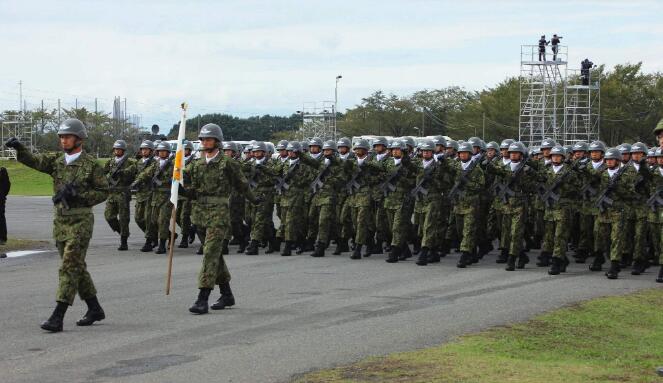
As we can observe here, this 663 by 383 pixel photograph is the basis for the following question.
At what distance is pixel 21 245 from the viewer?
20.6 metres

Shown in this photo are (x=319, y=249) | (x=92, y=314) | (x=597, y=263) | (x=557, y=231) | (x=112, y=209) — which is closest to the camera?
(x=92, y=314)

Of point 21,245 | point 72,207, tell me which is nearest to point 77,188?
point 72,207

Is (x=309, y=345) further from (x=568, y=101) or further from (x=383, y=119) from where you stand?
(x=383, y=119)

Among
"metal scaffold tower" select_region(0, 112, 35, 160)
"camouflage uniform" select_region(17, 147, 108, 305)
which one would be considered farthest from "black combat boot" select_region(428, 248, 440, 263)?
"metal scaffold tower" select_region(0, 112, 35, 160)

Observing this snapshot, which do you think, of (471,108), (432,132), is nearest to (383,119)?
(432,132)

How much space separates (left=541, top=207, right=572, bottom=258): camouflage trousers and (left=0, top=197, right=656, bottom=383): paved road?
42 cm

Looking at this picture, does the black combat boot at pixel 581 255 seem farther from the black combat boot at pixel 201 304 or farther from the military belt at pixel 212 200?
the black combat boot at pixel 201 304

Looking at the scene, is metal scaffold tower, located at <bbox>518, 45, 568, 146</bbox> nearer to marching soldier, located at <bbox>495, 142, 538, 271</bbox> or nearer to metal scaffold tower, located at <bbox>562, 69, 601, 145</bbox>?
metal scaffold tower, located at <bbox>562, 69, 601, 145</bbox>

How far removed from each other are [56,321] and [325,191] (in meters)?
8.71

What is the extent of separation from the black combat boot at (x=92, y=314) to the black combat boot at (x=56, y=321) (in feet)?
1.14

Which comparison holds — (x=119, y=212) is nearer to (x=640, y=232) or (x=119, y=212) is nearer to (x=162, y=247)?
(x=162, y=247)

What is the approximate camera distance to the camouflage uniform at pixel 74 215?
1060 centimetres

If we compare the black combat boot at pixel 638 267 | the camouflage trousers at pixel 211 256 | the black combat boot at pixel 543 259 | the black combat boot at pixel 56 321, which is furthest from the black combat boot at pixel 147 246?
the black combat boot at pixel 56 321

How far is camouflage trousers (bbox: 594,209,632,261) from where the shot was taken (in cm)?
1616
